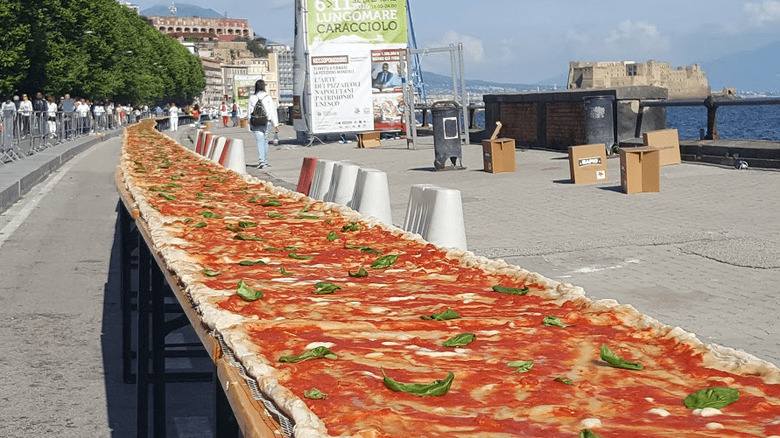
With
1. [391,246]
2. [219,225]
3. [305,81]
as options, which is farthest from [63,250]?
[305,81]

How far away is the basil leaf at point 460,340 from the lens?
145 inches

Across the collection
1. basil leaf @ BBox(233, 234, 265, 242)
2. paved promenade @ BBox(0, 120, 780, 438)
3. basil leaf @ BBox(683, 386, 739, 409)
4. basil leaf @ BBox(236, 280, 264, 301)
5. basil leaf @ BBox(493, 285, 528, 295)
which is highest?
basil leaf @ BBox(233, 234, 265, 242)

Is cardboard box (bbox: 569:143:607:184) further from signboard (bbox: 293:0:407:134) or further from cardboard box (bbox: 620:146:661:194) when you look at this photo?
signboard (bbox: 293:0:407:134)

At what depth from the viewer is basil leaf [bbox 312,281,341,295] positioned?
15.3ft

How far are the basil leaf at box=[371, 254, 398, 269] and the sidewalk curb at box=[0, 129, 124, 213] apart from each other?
52.9 feet

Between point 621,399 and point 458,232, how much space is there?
6.17m

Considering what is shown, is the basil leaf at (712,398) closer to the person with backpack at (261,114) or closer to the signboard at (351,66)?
the person with backpack at (261,114)

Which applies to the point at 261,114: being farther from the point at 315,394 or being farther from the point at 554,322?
the point at 315,394

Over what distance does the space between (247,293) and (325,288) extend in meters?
0.39

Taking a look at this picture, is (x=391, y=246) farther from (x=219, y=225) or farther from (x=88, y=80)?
(x=88, y=80)

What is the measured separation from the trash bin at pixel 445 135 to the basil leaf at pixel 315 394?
890 inches

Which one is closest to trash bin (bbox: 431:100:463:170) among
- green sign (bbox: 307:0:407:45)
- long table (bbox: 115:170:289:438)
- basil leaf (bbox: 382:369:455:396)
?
long table (bbox: 115:170:289:438)

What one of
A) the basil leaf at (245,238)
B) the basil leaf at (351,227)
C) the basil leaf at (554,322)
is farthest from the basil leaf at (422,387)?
the basil leaf at (351,227)

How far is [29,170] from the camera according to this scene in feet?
91.0
